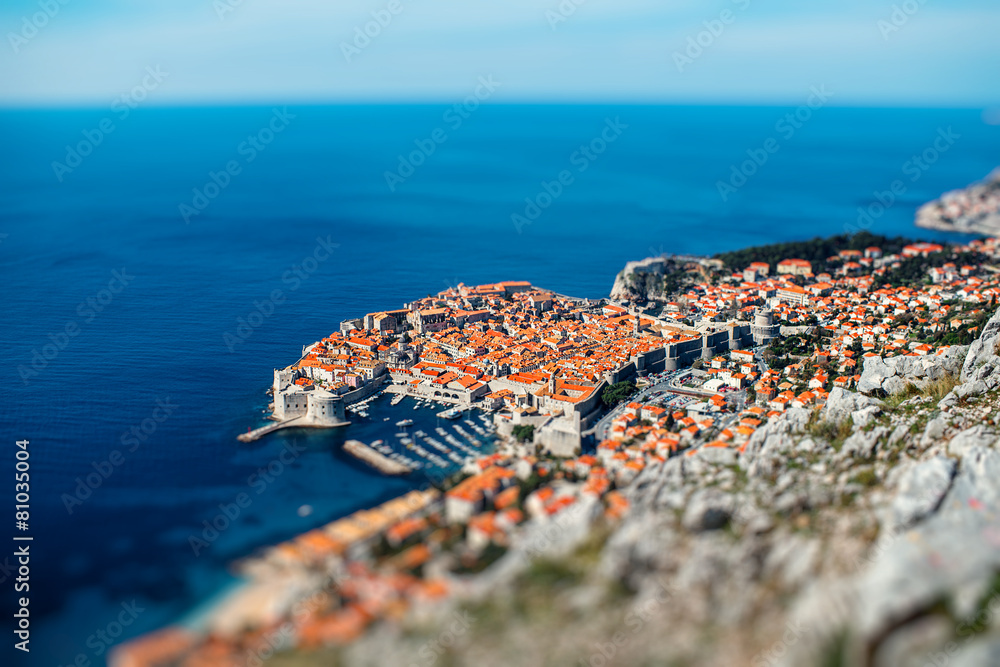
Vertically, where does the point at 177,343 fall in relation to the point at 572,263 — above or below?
below

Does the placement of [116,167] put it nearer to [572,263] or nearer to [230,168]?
[230,168]

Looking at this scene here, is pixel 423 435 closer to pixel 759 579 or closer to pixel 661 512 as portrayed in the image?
pixel 661 512

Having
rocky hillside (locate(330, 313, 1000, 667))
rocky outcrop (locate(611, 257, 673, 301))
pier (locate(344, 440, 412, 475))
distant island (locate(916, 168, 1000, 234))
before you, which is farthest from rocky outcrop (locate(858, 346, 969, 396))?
distant island (locate(916, 168, 1000, 234))

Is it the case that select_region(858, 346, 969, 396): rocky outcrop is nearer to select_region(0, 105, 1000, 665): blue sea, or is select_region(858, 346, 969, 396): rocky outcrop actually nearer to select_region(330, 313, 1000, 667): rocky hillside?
select_region(330, 313, 1000, 667): rocky hillside

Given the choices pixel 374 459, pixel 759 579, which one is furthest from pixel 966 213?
pixel 759 579

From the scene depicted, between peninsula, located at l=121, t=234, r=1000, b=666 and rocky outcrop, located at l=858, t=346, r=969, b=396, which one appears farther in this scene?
rocky outcrop, located at l=858, t=346, r=969, b=396

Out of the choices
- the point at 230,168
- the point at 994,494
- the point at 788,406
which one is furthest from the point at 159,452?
the point at 230,168

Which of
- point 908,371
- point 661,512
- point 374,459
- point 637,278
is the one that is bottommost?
point 661,512
